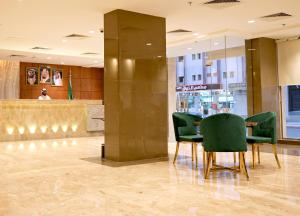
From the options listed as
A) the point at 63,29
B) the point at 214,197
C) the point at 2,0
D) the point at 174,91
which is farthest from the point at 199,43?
the point at 214,197

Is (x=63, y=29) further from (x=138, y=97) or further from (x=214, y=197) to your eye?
(x=214, y=197)

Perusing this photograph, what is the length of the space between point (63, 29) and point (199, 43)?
4561 mm

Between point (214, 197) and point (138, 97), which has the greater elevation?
point (138, 97)

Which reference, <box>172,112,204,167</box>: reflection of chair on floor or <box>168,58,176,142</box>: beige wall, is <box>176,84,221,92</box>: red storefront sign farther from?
<box>172,112,204,167</box>: reflection of chair on floor

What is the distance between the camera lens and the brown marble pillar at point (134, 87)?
Result: 7.10 meters

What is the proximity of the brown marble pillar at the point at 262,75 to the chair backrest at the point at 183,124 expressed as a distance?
13.9ft

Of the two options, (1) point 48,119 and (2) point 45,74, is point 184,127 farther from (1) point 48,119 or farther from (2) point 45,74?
(2) point 45,74

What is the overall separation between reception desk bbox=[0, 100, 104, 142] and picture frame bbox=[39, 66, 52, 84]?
2.95 m

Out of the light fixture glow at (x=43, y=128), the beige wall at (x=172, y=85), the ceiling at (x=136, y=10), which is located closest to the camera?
the ceiling at (x=136, y=10)

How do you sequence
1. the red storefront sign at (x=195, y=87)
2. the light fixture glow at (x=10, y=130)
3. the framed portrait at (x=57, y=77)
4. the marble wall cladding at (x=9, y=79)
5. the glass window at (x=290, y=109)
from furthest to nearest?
the framed portrait at (x=57, y=77), the marble wall cladding at (x=9, y=79), the red storefront sign at (x=195, y=87), the light fixture glow at (x=10, y=130), the glass window at (x=290, y=109)

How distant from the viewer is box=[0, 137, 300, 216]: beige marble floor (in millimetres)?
3785

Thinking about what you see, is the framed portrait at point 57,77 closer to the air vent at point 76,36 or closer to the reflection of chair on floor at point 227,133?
the air vent at point 76,36

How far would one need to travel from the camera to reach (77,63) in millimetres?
16000

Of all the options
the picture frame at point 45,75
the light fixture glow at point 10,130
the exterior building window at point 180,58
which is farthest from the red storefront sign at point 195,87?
the light fixture glow at point 10,130
